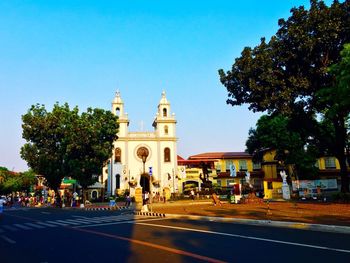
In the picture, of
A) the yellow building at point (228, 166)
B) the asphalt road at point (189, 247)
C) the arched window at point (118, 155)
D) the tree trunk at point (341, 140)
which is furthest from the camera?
the yellow building at point (228, 166)

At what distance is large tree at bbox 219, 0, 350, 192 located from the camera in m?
21.7

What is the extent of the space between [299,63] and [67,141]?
2726 cm

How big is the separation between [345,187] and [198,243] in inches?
768

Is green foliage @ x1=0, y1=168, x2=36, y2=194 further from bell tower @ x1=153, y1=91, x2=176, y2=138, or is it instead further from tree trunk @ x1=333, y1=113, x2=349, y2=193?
tree trunk @ x1=333, y1=113, x2=349, y2=193

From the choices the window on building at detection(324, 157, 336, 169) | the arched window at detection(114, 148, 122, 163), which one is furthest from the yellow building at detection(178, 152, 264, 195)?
the arched window at detection(114, 148, 122, 163)

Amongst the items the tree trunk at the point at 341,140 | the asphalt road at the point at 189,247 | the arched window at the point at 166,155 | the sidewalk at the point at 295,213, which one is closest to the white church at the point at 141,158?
the arched window at the point at 166,155

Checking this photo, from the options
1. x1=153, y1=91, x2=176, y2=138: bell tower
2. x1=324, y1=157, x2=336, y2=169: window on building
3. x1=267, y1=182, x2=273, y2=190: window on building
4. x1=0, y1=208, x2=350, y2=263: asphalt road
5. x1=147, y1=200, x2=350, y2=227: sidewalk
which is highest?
x1=153, y1=91, x2=176, y2=138: bell tower

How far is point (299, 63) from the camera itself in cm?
2355

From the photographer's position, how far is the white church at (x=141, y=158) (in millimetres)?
57688

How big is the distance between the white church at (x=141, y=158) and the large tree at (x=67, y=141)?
15325 millimetres

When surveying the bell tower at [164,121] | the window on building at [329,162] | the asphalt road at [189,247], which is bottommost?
the asphalt road at [189,247]

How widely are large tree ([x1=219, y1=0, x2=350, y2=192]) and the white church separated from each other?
3499cm

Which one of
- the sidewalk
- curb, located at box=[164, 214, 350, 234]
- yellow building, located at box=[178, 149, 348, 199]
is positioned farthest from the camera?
yellow building, located at box=[178, 149, 348, 199]

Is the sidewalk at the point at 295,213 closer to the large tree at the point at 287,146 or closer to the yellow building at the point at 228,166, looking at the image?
the large tree at the point at 287,146
